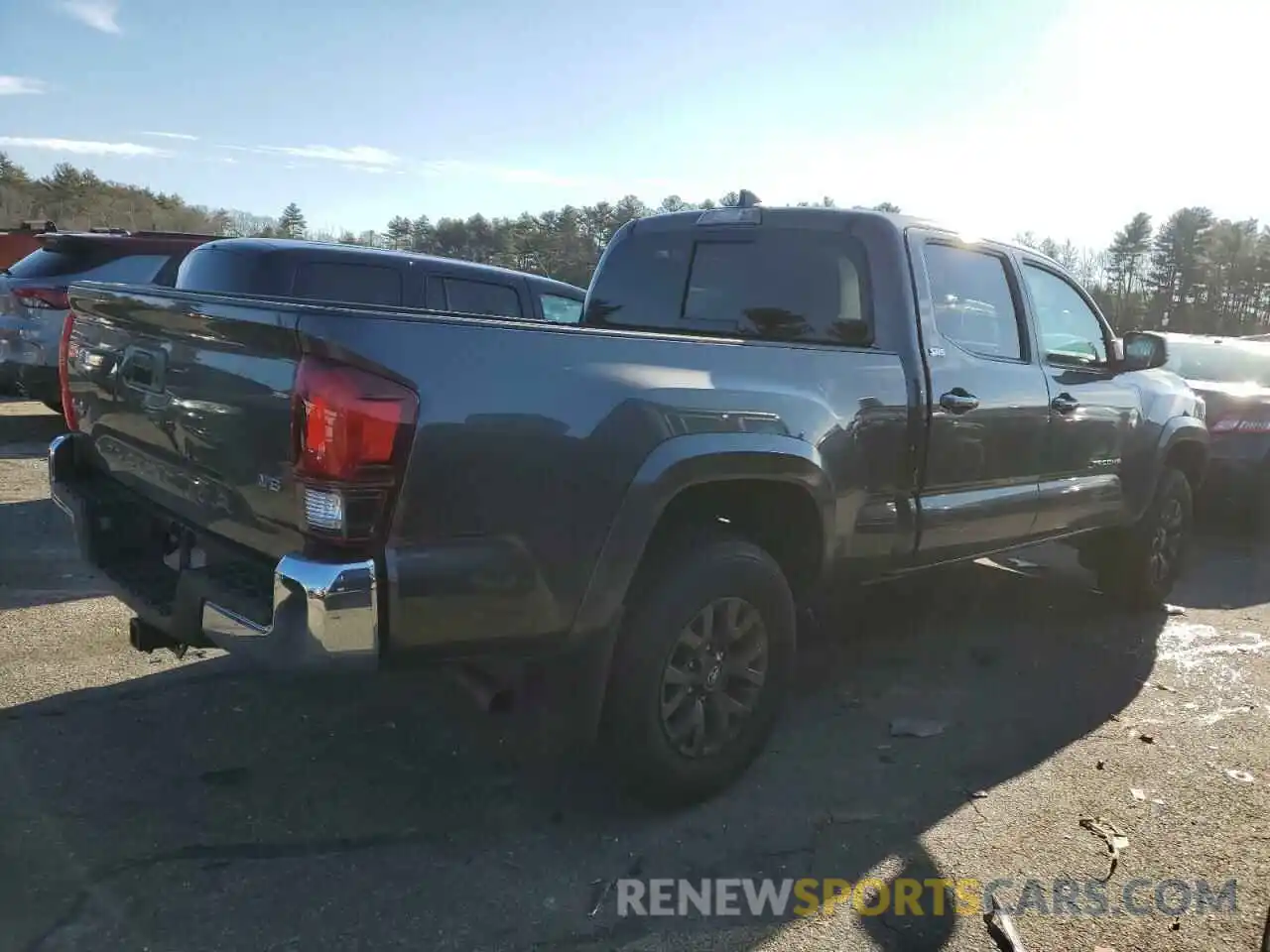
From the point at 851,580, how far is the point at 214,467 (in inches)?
91.6

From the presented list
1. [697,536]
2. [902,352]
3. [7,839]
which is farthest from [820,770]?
[7,839]

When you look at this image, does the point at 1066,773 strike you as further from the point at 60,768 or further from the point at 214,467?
the point at 60,768

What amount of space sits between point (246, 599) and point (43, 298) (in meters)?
7.83

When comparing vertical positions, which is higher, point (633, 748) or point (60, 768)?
point (633, 748)

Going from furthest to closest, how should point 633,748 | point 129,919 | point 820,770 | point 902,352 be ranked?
point 902,352 < point 820,770 < point 633,748 < point 129,919

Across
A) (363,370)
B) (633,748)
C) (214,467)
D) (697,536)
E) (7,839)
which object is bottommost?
(7,839)

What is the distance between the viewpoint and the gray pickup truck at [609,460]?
2.42 m

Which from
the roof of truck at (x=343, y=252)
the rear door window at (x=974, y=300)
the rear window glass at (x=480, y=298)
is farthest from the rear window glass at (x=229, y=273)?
the rear door window at (x=974, y=300)

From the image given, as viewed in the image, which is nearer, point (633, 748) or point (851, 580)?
point (633, 748)

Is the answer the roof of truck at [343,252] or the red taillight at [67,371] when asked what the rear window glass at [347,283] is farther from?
the red taillight at [67,371]

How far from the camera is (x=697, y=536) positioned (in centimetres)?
326

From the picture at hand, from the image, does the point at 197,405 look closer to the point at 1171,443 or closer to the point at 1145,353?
the point at 1145,353

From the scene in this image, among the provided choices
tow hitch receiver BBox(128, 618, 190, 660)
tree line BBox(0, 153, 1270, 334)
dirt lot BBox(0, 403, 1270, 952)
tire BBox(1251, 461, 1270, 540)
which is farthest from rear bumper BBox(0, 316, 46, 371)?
tree line BBox(0, 153, 1270, 334)

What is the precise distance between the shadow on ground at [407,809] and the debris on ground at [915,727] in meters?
0.06
